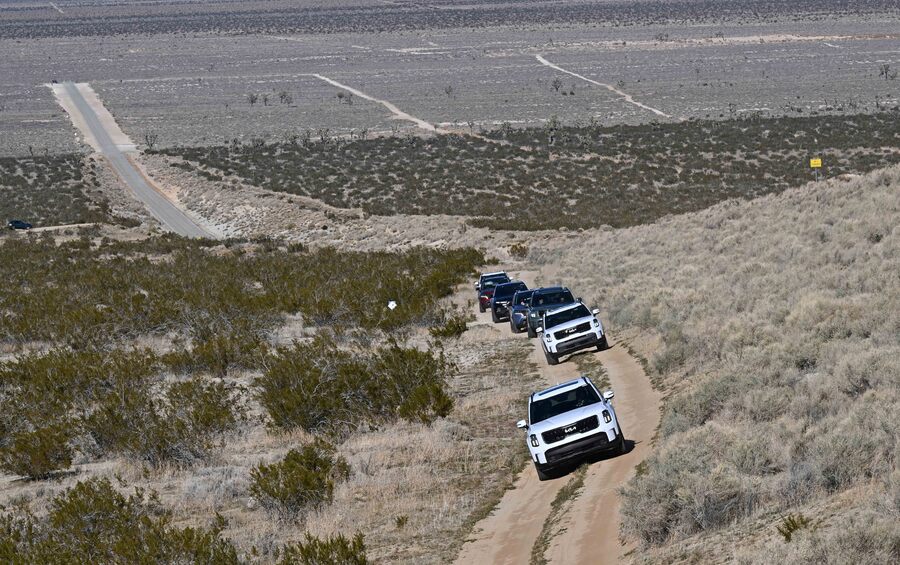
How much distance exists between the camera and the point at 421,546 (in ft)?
47.0

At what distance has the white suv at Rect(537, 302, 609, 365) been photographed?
2489 cm

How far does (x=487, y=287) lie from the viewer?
119ft

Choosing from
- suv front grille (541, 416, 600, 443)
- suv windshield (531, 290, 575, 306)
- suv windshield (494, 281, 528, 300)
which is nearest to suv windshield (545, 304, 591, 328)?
suv windshield (531, 290, 575, 306)

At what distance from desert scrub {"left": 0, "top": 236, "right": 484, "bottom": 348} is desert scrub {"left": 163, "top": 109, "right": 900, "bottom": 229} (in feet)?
31.0

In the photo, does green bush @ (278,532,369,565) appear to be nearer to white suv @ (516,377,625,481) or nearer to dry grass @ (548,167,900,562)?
dry grass @ (548,167,900,562)

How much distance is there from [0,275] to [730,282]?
28.8 metres

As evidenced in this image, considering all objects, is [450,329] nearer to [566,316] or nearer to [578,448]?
[566,316]

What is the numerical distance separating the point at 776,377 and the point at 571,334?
27.3ft

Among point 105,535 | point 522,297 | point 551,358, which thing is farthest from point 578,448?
point 522,297

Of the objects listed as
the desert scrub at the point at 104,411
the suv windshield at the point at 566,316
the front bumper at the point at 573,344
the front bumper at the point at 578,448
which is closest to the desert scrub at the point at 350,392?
the desert scrub at the point at 104,411

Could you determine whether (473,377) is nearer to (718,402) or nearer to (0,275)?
(718,402)

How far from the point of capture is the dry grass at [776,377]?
1144cm

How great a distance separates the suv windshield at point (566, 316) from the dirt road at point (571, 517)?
5.84 m

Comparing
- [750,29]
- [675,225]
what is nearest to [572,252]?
[675,225]
